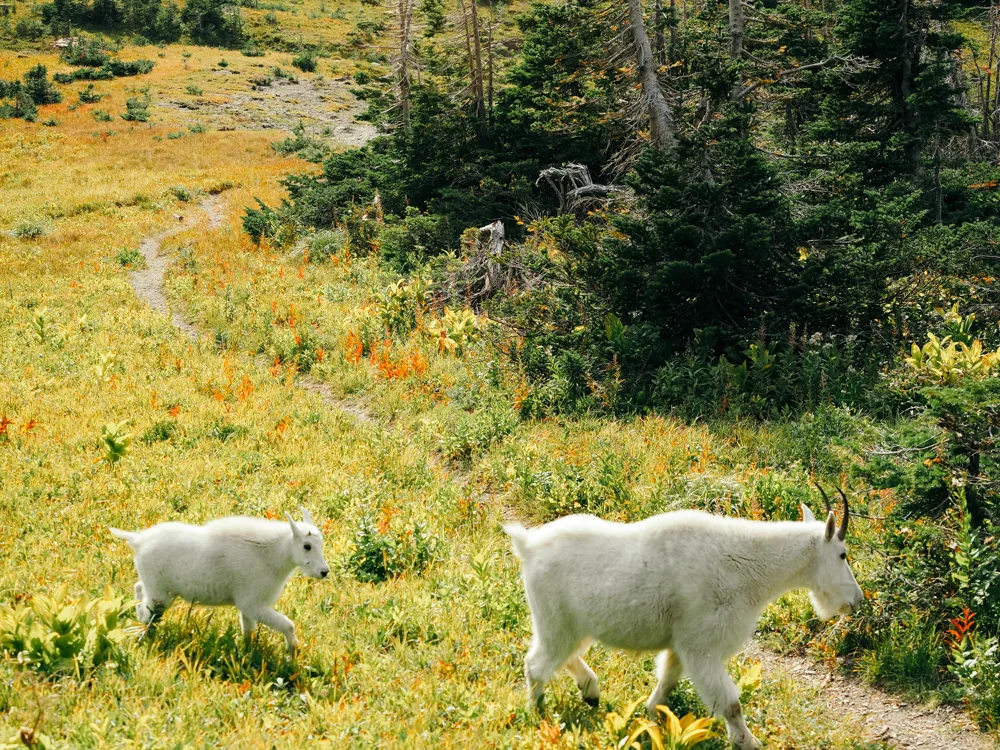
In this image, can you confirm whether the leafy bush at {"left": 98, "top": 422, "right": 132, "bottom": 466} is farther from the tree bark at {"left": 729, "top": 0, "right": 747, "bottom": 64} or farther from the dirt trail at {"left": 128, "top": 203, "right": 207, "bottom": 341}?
the tree bark at {"left": 729, "top": 0, "right": 747, "bottom": 64}

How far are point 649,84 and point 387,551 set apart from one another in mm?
13484

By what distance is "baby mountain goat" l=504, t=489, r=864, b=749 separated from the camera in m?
4.66

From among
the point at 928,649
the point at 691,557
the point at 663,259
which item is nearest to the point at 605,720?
the point at 691,557

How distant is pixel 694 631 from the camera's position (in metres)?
4.66

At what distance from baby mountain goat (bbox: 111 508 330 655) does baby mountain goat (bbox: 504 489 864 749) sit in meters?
1.84

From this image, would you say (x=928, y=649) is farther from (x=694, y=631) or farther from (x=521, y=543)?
(x=521, y=543)

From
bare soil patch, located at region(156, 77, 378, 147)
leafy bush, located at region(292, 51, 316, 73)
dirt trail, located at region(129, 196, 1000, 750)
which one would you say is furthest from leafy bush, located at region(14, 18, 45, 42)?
dirt trail, located at region(129, 196, 1000, 750)

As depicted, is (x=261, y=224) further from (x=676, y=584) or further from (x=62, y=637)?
(x=676, y=584)

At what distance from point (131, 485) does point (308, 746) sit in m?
5.54

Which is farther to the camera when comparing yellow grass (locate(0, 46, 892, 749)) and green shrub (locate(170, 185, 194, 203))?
green shrub (locate(170, 185, 194, 203))

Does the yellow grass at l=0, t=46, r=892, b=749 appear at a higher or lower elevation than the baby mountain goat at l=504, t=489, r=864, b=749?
lower

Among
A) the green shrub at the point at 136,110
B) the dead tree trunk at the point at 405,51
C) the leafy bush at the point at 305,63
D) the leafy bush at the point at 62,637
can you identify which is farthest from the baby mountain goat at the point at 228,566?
the leafy bush at the point at 305,63

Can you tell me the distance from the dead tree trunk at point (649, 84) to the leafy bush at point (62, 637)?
48.4 ft

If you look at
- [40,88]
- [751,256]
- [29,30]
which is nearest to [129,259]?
[751,256]
